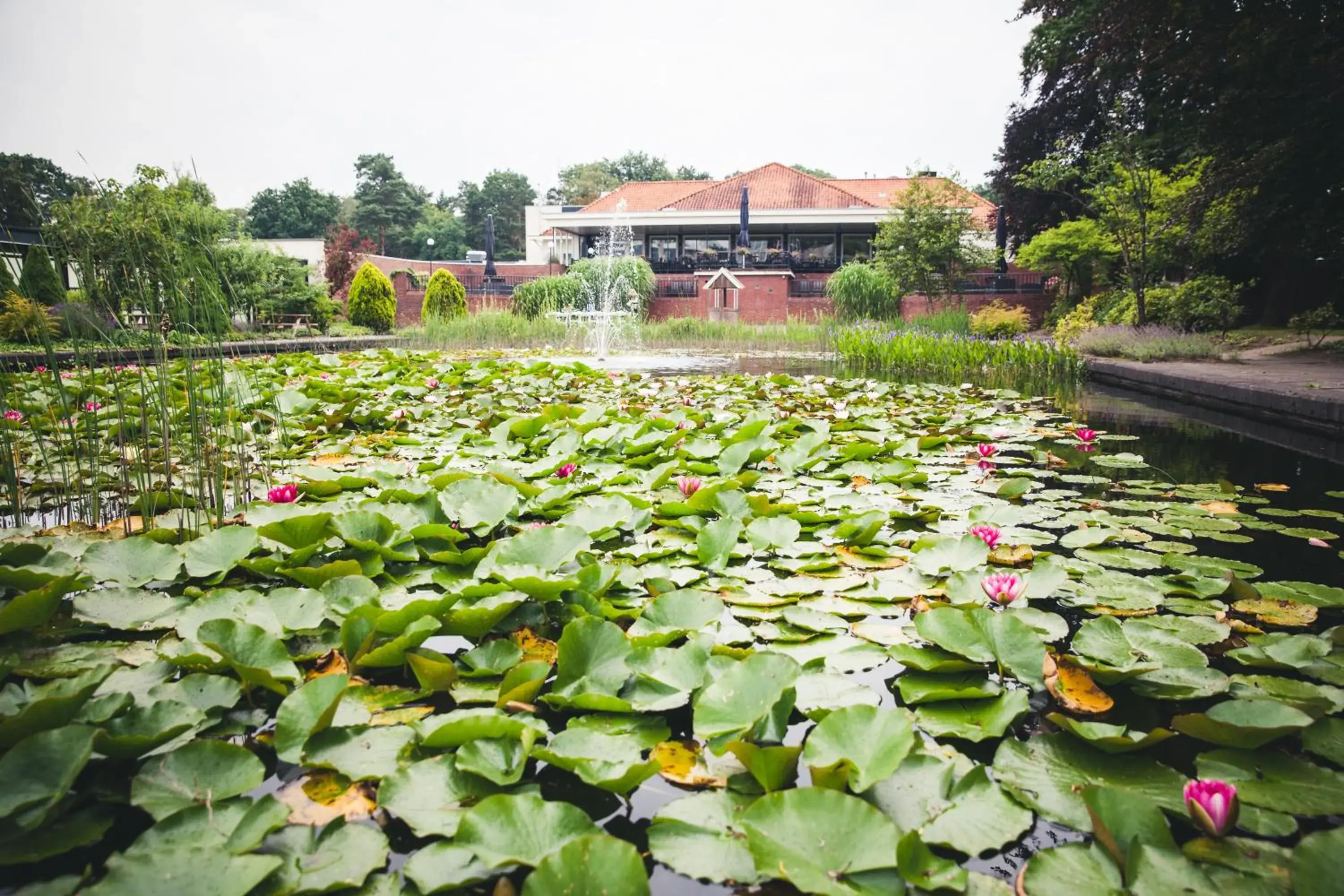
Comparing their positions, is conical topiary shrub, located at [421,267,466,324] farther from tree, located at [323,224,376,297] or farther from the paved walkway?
the paved walkway

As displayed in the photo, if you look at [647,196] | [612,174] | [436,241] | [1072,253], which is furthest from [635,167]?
[1072,253]

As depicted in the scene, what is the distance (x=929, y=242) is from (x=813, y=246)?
10659 mm

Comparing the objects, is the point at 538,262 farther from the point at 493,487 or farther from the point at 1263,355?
the point at 493,487

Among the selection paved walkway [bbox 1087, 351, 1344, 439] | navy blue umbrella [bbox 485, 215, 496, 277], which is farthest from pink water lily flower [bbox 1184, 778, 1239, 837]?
navy blue umbrella [bbox 485, 215, 496, 277]

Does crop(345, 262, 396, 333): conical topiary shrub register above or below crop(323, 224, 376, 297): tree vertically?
below

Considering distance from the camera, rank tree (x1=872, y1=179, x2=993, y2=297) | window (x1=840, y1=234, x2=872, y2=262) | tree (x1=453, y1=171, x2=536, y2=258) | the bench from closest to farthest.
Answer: tree (x1=872, y1=179, x2=993, y2=297) < the bench < window (x1=840, y1=234, x2=872, y2=262) < tree (x1=453, y1=171, x2=536, y2=258)

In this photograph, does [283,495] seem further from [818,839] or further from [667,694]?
[818,839]

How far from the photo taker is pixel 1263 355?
6.78 m

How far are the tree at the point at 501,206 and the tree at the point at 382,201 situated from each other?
436cm

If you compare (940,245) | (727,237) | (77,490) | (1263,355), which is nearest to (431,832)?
(77,490)

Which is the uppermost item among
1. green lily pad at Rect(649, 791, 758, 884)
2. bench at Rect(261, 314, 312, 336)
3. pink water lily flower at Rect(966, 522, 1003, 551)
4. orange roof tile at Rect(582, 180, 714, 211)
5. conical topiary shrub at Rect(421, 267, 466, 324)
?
orange roof tile at Rect(582, 180, 714, 211)

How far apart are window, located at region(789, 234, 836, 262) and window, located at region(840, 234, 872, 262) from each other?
0.33m

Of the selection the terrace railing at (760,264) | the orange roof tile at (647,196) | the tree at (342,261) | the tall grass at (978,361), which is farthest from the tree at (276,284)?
the tall grass at (978,361)

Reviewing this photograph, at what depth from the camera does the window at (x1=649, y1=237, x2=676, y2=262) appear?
24.4 meters
